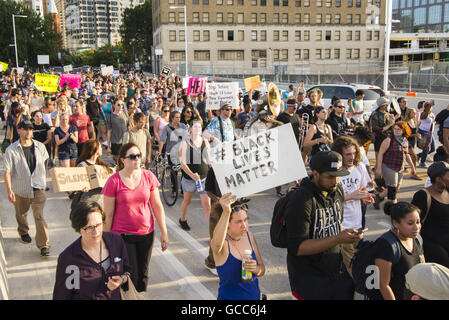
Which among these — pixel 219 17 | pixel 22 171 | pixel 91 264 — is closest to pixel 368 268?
pixel 91 264

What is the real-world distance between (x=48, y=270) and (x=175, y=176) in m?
3.29

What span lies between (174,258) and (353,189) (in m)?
2.65

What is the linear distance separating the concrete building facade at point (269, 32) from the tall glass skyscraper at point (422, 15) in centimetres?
3765

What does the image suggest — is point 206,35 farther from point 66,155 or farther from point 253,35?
point 66,155

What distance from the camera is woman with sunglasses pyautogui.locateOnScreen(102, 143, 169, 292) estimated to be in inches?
180

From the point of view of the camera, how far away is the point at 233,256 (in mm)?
3529

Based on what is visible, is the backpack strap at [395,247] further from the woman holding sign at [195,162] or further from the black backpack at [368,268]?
the woman holding sign at [195,162]

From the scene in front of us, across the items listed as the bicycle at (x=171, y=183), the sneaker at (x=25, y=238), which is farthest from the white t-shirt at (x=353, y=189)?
the sneaker at (x=25, y=238)

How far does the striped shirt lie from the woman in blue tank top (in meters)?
3.88

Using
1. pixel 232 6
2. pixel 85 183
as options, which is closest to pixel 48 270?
pixel 85 183

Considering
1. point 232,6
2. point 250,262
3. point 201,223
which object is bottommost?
point 201,223

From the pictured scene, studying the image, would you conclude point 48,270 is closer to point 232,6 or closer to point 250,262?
point 250,262

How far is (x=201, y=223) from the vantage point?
7.91 meters

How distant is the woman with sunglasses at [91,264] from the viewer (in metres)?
3.24
